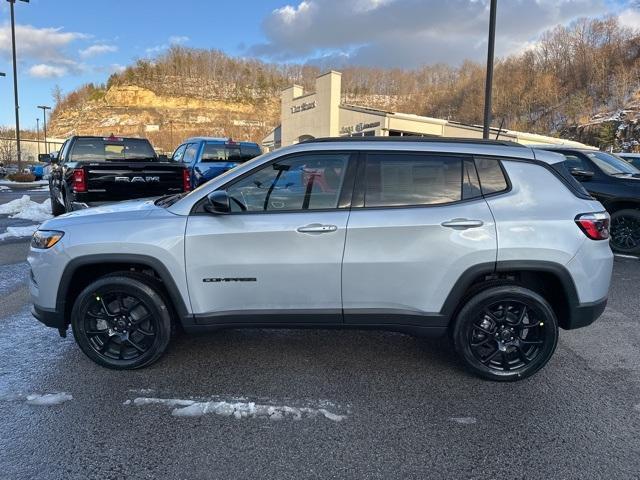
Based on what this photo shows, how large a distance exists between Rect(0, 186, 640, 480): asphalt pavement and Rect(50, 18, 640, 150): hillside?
3569 centimetres

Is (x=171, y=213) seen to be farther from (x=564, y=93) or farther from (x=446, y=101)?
(x=446, y=101)

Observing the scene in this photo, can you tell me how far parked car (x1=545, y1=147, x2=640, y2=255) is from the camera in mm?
8000

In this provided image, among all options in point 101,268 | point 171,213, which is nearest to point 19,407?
point 101,268

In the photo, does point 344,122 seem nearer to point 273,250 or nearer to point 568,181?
point 568,181

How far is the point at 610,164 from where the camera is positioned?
866 cm

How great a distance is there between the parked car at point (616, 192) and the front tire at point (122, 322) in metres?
7.24

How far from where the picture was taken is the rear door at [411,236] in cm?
342

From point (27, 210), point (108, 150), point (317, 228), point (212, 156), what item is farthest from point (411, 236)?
point (27, 210)

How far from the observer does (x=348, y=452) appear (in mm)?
2742

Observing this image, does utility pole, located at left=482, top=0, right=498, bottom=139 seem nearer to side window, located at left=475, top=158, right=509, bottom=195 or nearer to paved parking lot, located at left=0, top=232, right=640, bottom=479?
paved parking lot, located at left=0, top=232, right=640, bottom=479

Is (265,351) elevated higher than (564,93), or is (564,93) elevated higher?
(564,93)

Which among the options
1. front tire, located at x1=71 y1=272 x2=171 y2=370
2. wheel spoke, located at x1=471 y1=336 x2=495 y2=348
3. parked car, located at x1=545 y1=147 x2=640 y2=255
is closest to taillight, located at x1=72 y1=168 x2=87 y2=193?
front tire, located at x1=71 y1=272 x2=171 y2=370

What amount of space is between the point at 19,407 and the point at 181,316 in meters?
1.19

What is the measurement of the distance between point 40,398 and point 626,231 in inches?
348
